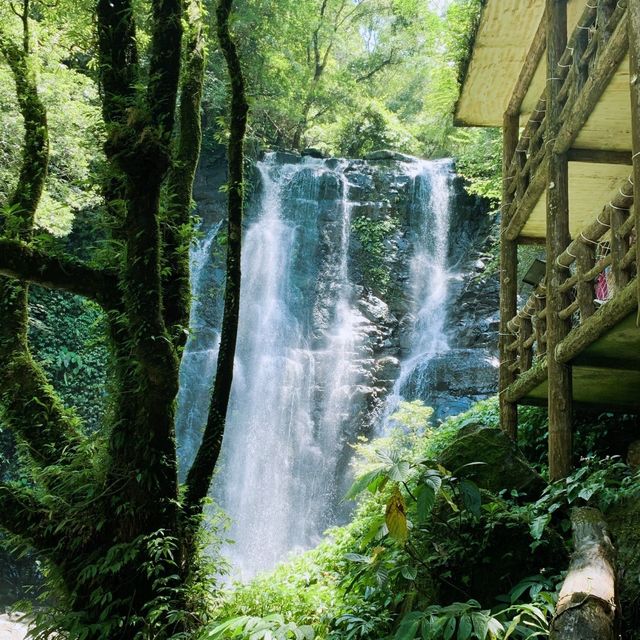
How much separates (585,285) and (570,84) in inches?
93.1

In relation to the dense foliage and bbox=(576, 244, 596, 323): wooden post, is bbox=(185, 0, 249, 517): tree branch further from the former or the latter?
bbox=(576, 244, 596, 323): wooden post

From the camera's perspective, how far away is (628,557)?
141 inches

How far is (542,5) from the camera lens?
329 inches

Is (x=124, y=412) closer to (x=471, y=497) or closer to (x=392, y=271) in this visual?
(x=471, y=497)

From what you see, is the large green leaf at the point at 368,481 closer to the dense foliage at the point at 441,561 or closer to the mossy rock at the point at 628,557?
the dense foliage at the point at 441,561

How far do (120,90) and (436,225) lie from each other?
17260 millimetres

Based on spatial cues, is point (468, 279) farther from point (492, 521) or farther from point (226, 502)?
point (492, 521)

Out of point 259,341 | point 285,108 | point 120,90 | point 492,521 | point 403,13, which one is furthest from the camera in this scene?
point 403,13

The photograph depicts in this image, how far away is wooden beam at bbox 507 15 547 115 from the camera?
8.48 metres

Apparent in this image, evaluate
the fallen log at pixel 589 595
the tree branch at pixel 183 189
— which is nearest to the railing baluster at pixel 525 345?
the tree branch at pixel 183 189

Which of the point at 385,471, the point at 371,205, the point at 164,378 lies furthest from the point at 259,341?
the point at 385,471

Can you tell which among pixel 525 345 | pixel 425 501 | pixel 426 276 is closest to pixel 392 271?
pixel 426 276

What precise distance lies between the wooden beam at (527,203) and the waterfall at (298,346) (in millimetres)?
7252

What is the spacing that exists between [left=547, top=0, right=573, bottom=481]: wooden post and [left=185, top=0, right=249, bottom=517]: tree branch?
329 centimetres
